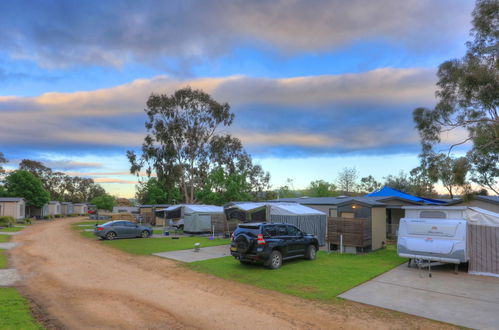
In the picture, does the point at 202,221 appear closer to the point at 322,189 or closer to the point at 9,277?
the point at 9,277

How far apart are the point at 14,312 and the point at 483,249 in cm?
1482

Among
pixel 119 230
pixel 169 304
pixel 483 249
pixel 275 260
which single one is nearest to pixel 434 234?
pixel 483 249

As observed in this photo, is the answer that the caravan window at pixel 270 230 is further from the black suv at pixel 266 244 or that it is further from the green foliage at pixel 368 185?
the green foliage at pixel 368 185

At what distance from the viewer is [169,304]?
7945mm

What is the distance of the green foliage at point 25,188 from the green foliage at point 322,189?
49.8 metres

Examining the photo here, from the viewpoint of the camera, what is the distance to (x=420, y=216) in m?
13.1

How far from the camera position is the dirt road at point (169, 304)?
264 inches

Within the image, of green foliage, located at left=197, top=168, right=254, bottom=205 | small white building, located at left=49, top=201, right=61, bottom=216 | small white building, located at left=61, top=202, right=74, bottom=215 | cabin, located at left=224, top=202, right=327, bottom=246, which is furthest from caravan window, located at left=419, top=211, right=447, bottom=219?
small white building, located at left=61, top=202, right=74, bottom=215

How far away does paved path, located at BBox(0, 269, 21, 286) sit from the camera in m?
9.95

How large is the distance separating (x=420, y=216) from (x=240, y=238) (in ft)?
25.4

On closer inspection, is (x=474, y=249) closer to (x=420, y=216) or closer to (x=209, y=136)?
(x=420, y=216)

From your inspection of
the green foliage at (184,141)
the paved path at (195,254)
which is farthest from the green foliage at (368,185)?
the paved path at (195,254)

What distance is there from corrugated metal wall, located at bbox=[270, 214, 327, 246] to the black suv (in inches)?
182

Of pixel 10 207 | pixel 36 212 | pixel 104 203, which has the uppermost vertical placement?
pixel 10 207
